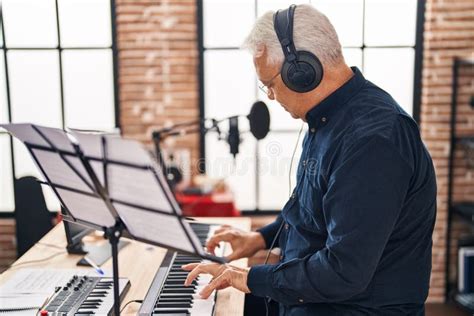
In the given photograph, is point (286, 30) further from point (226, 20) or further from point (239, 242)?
point (226, 20)

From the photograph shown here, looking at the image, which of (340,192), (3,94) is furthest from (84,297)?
(3,94)

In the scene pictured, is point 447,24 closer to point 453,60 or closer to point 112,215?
point 453,60

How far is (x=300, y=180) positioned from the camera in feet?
5.76

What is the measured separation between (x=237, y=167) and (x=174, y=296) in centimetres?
267

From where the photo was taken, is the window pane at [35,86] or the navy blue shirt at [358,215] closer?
the navy blue shirt at [358,215]

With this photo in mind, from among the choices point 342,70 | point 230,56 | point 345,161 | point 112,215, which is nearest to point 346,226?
Result: point 345,161

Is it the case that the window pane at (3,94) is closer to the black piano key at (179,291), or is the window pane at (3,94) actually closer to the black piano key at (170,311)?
the black piano key at (179,291)

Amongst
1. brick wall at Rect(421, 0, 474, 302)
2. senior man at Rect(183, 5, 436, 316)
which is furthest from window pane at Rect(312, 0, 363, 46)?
senior man at Rect(183, 5, 436, 316)

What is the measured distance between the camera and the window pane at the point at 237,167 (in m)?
4.32

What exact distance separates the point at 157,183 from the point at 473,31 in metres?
3.60

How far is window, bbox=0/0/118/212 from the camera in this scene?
4285 mm

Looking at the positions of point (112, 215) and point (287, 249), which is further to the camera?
point (287, 249)

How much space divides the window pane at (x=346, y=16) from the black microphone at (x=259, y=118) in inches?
81.8

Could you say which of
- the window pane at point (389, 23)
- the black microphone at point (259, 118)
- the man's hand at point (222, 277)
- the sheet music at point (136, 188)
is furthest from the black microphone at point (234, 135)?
the window pane at point (389, 23)
